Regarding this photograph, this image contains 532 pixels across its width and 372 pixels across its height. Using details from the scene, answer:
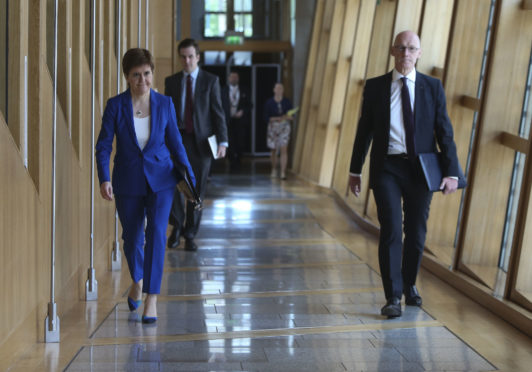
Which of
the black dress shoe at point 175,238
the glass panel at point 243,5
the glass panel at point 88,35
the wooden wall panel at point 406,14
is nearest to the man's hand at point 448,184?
the glass panel at point 88,35

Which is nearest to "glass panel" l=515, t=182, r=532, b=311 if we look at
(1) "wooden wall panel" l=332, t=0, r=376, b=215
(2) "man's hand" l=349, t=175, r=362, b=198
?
(2) "man's hand" l=349, t=175, r=362, b=198

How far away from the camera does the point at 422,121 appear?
4957 millimetres

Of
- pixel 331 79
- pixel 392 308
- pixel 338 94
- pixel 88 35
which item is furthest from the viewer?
pixel 331 79

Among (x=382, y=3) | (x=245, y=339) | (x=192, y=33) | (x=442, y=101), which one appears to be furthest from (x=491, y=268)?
(x=192, y=33)

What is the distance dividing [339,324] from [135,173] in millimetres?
1445

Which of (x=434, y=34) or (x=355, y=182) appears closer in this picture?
(x=355, y=182)

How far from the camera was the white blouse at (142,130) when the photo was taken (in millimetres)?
4762

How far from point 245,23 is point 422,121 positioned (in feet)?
48.3

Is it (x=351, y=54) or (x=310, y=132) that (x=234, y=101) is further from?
(x=351, y=54)

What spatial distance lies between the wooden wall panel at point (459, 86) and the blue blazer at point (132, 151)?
2.49 m

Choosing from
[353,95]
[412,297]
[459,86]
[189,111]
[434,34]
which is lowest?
[412,297]

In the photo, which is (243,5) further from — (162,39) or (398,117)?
(398,117)

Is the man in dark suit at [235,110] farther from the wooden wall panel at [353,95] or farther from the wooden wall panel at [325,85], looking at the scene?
the wooden wall panel at [353,95]

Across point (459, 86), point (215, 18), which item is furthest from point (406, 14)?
point (215, 18)
